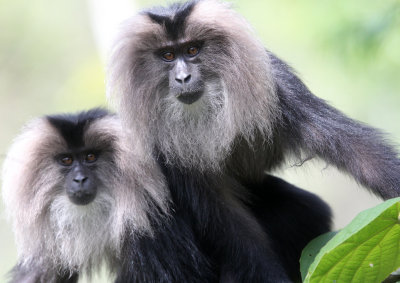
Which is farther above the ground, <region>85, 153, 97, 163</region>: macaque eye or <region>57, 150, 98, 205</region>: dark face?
<region>85, 153, 97, 163</region>: macaque eye

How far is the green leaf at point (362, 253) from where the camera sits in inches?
103

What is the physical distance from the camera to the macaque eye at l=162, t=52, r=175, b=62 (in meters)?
4.03

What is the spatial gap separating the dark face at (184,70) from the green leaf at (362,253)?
56.7 inches

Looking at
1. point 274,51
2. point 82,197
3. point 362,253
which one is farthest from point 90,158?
point 274,51

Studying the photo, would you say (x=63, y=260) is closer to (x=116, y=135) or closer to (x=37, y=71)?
(x=116, y=135)

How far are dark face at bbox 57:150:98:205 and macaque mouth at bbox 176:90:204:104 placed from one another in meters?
0.69

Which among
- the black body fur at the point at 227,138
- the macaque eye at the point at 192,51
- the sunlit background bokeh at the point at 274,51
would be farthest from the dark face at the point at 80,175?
the sunlit background bokeh at the point at 274,51

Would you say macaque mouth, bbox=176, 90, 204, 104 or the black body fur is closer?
macaque mouth, bbox=176, 90, 204, 104

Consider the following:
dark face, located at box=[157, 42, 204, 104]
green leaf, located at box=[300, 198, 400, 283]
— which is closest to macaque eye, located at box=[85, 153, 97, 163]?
dark face, located at box=[157, 42, 204, 104]

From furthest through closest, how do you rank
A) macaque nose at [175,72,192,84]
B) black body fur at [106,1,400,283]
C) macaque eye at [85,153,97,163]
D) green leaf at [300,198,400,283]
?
macaque eye at [85,153,97,163]
black body fur at [106,1,400,283]
macaque nose at [175,72,192,84]
green leaf at [300,198,400,283]

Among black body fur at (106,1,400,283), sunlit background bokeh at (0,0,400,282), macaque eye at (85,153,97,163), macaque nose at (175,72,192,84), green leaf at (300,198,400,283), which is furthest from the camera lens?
sunlit background bokeh at (0,0,400,282)

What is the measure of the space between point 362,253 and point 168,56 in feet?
5.88

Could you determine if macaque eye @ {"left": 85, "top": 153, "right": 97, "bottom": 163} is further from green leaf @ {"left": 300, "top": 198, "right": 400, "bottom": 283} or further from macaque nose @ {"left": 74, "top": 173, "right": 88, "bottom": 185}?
green leaf @ {"left": 300, "top": 198, "right": 400, "bottom": 283}

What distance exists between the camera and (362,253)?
9.07 feet
